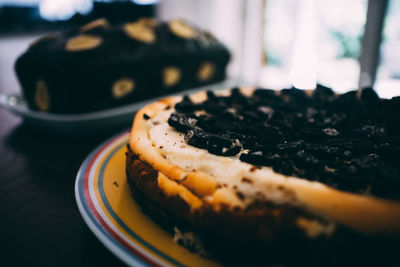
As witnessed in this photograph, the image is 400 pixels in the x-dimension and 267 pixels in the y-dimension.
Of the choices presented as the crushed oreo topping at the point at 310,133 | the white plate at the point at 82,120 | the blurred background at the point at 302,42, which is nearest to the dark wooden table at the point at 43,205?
the white plate at the point at 82,120

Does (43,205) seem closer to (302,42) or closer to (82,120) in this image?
(82,120)

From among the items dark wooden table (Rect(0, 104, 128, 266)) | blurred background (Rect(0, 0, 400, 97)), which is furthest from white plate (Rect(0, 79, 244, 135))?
blurred background (Rect(0, 0, 400, 97))

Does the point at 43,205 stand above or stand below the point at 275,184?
below

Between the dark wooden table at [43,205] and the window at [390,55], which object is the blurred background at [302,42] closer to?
the window at [390,55]

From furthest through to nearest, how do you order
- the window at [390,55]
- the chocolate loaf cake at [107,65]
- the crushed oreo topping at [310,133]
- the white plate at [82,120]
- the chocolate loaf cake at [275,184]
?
1. the window at [390,55]
2. the chocolate loaf cake at [107,65]
3. the white plate at [82,120]
4. the crushed oreo topping at [310,133]
5. the chocolate loaf cake at [275,184]

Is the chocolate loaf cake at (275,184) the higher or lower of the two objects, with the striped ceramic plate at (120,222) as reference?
higher

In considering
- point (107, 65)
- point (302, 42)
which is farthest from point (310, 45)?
point (107, 65)

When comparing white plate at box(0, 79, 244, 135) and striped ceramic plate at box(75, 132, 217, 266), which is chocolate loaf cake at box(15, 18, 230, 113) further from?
striped ceramic plate at box(75, 132, 217, 266)
